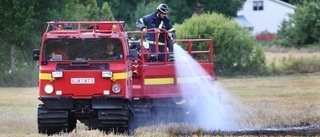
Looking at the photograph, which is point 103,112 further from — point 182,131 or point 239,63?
point 239,63

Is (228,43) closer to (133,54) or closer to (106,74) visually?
(133,54)

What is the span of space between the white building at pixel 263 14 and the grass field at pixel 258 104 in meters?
58.3

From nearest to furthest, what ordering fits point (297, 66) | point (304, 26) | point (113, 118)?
point (113, 118) → point (297, 66) → point (304, 26)

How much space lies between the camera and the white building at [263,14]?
341 ft

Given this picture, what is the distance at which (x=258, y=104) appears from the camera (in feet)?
89.2

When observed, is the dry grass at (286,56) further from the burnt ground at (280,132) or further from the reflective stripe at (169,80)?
the burnt ground at (280,132)

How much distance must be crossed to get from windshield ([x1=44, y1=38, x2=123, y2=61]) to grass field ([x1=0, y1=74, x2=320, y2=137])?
1.59 meters

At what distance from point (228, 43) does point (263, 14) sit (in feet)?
190

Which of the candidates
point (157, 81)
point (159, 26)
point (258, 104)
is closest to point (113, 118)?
point (157, 81)

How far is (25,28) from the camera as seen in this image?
1617 inches

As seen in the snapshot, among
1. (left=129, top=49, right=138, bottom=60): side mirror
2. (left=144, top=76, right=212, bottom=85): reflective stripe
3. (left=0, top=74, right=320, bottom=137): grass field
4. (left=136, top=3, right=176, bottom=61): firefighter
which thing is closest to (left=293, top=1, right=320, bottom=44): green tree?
(left=0, top=74, right=320, bottom=137): grass field

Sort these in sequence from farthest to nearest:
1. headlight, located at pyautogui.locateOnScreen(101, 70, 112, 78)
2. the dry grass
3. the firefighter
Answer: the dry grass → the firefighter → headlight, located at pyautogui.locateOnScreen(101, 70, 112, 78)

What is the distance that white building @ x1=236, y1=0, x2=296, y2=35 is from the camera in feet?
341

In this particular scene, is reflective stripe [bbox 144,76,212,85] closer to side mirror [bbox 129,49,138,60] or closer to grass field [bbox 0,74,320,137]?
grass field [bbox 0,74,320,137]
